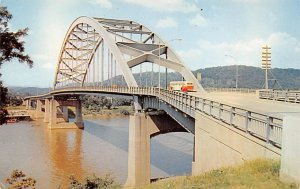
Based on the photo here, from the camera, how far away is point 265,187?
9.54 metres

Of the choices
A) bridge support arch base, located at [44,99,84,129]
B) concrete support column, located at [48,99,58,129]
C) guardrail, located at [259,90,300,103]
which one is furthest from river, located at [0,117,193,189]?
guardrail, located at [259,90,300,103]

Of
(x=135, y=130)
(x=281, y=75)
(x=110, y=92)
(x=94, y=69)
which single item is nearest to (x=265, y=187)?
(x=135, y=130)

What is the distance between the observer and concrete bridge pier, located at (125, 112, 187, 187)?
32.5 metres

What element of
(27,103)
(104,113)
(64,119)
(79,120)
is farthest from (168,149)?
(27,103)

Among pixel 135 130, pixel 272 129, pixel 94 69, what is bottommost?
pixel 135 130

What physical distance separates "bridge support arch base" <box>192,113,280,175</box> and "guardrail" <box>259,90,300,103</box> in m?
8.35

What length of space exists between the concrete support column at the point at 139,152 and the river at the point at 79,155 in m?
3.15

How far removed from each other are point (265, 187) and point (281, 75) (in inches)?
7607

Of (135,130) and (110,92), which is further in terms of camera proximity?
(110,92)

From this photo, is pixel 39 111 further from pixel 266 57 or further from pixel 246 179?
pixel 246 179

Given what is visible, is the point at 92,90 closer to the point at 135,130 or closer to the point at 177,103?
the point at 135,130

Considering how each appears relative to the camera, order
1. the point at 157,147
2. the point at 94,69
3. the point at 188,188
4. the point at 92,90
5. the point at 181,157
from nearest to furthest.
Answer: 1. the point at 188,188
2. the point at 181,157
3. the point at 157,147
4. the point at 92,90
5. the point at 94,69

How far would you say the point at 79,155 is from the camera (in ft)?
163

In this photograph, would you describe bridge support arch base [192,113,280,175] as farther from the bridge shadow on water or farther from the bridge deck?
the bridge shadow on water
